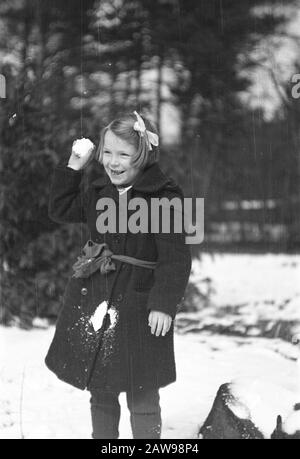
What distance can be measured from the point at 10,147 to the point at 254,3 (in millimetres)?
1464

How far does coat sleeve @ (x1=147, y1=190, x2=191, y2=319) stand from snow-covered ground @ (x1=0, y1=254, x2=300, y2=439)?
0.56 metres

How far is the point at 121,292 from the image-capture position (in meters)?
1.99

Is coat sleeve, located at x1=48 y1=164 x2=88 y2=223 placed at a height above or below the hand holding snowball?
below

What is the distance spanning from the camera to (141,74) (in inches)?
122

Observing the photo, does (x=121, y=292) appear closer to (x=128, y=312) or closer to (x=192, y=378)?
(x=128, y=312)

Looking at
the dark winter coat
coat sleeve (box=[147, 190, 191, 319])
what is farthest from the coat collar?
coat sleeve (box=[147, 190, 191, 319])

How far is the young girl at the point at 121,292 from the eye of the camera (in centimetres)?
194

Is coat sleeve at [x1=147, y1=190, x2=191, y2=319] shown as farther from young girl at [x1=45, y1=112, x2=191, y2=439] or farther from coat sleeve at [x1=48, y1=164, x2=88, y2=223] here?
coat sleeve at [x1=48, y1=164, x2=88, y2=223]

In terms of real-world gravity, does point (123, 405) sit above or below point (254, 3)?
below

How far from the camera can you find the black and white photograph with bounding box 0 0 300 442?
199 cm
